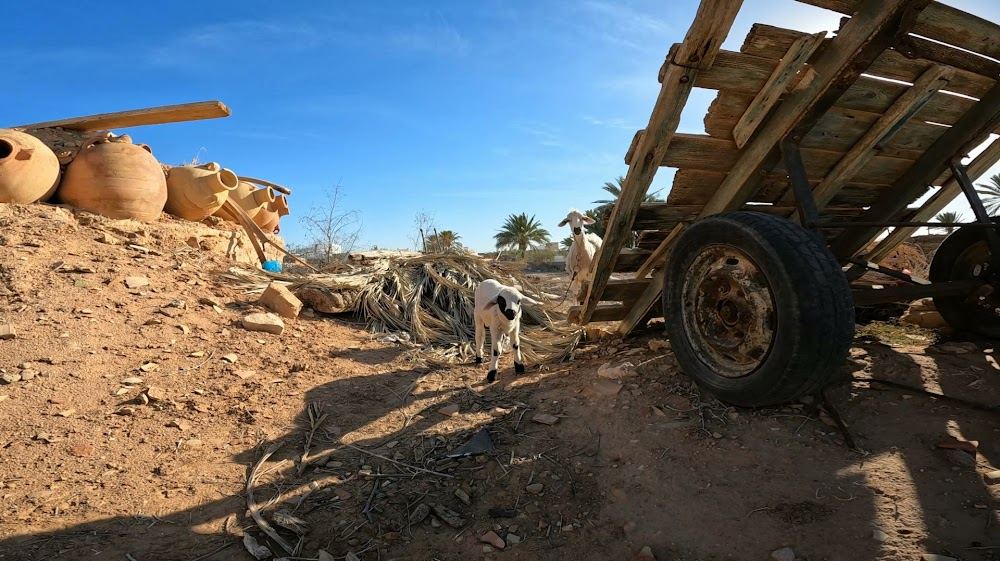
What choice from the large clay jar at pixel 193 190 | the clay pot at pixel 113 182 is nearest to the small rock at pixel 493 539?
the clay pot at pixel 113 182

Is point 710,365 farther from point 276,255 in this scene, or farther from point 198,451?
point 276,255

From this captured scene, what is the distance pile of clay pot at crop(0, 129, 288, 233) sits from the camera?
22.1 ft

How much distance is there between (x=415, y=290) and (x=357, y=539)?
5.09 m

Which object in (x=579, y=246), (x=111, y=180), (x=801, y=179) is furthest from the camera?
(x=111, y=180)

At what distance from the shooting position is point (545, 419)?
3.46m

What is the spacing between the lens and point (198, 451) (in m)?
3.29

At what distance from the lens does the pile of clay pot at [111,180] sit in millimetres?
6746

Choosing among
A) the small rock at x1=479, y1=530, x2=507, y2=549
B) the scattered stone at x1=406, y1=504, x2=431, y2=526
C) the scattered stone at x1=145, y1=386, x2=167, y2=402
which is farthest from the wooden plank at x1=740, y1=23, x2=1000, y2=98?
the scattered stone at x1=145, y1=386, x2=167, y2=402

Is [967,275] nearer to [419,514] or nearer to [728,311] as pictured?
[728,311]

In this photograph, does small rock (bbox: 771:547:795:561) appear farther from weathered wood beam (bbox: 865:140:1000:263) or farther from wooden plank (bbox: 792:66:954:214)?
weathered wood beam (bbox: 865:140:1000:263)

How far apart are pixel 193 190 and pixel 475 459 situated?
7.61 meters

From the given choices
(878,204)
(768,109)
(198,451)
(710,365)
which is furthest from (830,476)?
(198,451)

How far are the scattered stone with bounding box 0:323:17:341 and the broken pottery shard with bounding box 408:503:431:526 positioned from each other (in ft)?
13.2

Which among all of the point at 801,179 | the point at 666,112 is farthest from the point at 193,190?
the point at 801,179
